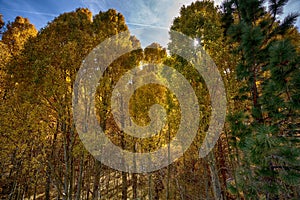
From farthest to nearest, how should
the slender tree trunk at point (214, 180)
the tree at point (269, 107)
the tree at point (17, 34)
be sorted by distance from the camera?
the tree at point (17, 34), the slender tree trunk at point (214, 180), the tree at point (269, 107)

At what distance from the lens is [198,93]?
5270 millimetres

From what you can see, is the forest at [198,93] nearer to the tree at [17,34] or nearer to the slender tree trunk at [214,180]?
the slender tree trunk at [214,180]

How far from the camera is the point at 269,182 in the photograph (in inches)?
116

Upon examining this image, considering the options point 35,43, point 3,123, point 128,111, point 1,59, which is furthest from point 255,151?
point 1,59

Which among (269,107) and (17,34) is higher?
(17,34)

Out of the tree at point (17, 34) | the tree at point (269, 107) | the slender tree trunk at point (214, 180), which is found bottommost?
the slender tree trunk at point (214, 180)

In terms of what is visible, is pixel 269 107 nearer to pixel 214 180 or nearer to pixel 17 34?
pixel 214 180

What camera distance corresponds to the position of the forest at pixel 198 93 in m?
2.75

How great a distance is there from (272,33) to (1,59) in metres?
10.3

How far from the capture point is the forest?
2750 mm

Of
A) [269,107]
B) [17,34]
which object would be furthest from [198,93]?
[17,34]

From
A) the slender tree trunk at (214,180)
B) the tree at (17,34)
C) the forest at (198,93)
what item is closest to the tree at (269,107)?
the forest at (198,93)

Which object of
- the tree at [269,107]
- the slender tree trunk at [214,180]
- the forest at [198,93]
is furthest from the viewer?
the slender tree trunk at [214,180]

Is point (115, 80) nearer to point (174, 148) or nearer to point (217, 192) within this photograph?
point (174, 148)
